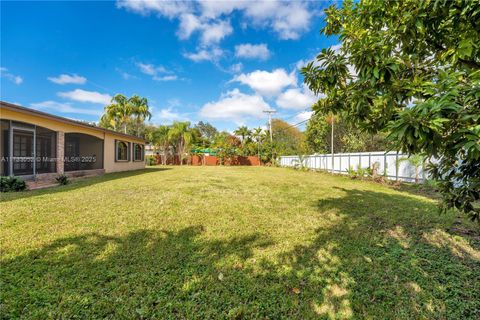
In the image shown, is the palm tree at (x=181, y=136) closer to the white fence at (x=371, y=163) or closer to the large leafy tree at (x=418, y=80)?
the white fence at (x=371, y=163)

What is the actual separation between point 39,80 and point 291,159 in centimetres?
2181

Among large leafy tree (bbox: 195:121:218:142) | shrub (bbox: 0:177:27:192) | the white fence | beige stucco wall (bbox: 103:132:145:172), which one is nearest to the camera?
shrub (bbox: 0:177:27:192)

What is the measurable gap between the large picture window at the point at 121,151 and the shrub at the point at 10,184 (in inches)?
299

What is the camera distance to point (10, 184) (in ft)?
22.4

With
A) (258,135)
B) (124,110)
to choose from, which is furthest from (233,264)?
(258,135)

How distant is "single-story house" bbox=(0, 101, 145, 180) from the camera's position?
26.5 feet

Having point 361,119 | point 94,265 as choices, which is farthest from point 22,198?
point 361,119

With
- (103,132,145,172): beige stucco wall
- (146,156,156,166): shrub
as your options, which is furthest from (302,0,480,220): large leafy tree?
(146,156,156,166): shrub

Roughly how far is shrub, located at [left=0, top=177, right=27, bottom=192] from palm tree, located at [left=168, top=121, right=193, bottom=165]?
59.8ft

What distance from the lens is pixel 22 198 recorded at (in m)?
5.79

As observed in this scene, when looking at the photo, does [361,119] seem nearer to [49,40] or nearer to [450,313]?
[450,313]

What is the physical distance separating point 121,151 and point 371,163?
53.1 ft

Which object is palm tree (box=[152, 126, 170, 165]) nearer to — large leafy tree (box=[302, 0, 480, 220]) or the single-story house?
the single-story house

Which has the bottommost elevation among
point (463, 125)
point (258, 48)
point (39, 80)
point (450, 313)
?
point (450, 313)
